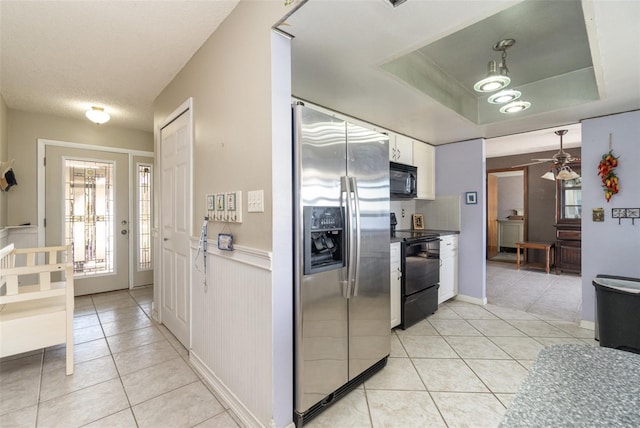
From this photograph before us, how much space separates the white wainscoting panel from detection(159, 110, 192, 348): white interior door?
1.13 feet

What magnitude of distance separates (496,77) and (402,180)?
1565 mm

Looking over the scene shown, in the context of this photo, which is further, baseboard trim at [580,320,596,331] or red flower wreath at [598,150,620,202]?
baseboard trim at [580,320,596,331]

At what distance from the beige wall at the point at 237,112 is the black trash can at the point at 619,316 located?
2.87 meters

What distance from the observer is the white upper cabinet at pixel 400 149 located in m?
3.47

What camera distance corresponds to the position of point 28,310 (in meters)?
2.22

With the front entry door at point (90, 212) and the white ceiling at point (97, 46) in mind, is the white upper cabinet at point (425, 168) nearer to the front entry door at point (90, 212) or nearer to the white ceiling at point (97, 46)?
the white ceiling at point (97, 46)

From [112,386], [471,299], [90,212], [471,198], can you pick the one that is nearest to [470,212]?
[471,198]

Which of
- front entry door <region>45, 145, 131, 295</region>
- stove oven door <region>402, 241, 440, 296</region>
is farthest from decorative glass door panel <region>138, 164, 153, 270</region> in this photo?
stove oven door <region>402, 241, 440, 296</region>

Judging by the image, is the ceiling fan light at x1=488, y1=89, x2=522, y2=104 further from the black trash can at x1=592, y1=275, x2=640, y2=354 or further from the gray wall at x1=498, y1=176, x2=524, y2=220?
the gray wall at x1=498, y1=176, x2=524, y2=220

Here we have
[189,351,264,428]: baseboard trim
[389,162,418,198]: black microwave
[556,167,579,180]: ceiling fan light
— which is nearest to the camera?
[189,351,264,428]: baseboard trim

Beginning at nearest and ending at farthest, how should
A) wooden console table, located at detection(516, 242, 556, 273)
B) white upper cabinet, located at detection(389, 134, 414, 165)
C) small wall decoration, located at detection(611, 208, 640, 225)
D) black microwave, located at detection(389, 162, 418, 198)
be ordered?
small wall decoration, located at detection(611, 208, 640, 225) → black microwave, located at detection(389, 162, 418, 198) → white upper cabinet, located at detection(389, 134, 414, 165) → wooden console table, located at detection(516, 242, 556, 273)

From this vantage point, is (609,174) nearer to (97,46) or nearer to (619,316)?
(619,316)

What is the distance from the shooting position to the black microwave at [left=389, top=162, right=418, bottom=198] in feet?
10.9

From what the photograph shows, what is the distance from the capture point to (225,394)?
1.89 m
